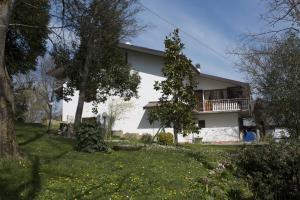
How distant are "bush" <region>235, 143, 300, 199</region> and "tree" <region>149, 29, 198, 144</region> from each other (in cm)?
1484

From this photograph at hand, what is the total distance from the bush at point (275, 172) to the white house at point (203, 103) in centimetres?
3174

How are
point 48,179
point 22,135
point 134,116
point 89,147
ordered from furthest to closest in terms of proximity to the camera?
point 134,116, point 22,135, point 89,147, point 48,179

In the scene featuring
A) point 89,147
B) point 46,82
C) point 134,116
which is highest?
point 46,82

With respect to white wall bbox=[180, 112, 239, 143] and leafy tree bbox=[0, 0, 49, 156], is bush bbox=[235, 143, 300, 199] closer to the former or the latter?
leafy tree bbox=[0, 0, 49, 156]

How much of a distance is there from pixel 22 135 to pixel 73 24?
204 inches

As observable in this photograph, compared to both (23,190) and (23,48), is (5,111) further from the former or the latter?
(23,48)

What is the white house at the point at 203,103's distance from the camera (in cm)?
4503

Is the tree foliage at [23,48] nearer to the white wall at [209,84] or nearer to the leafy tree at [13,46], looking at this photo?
the leafy tree at [13,46]

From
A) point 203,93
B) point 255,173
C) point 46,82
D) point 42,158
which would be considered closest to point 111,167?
point 42,158

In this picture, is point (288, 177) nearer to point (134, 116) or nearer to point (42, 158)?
point (42, 158)

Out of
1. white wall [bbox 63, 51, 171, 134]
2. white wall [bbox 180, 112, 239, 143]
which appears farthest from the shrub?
white wall [bbox 180, 112, 239, 143]

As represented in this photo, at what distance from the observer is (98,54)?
29000 millimetres

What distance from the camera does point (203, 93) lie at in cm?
4797

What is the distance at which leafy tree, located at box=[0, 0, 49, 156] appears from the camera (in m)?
13.0
